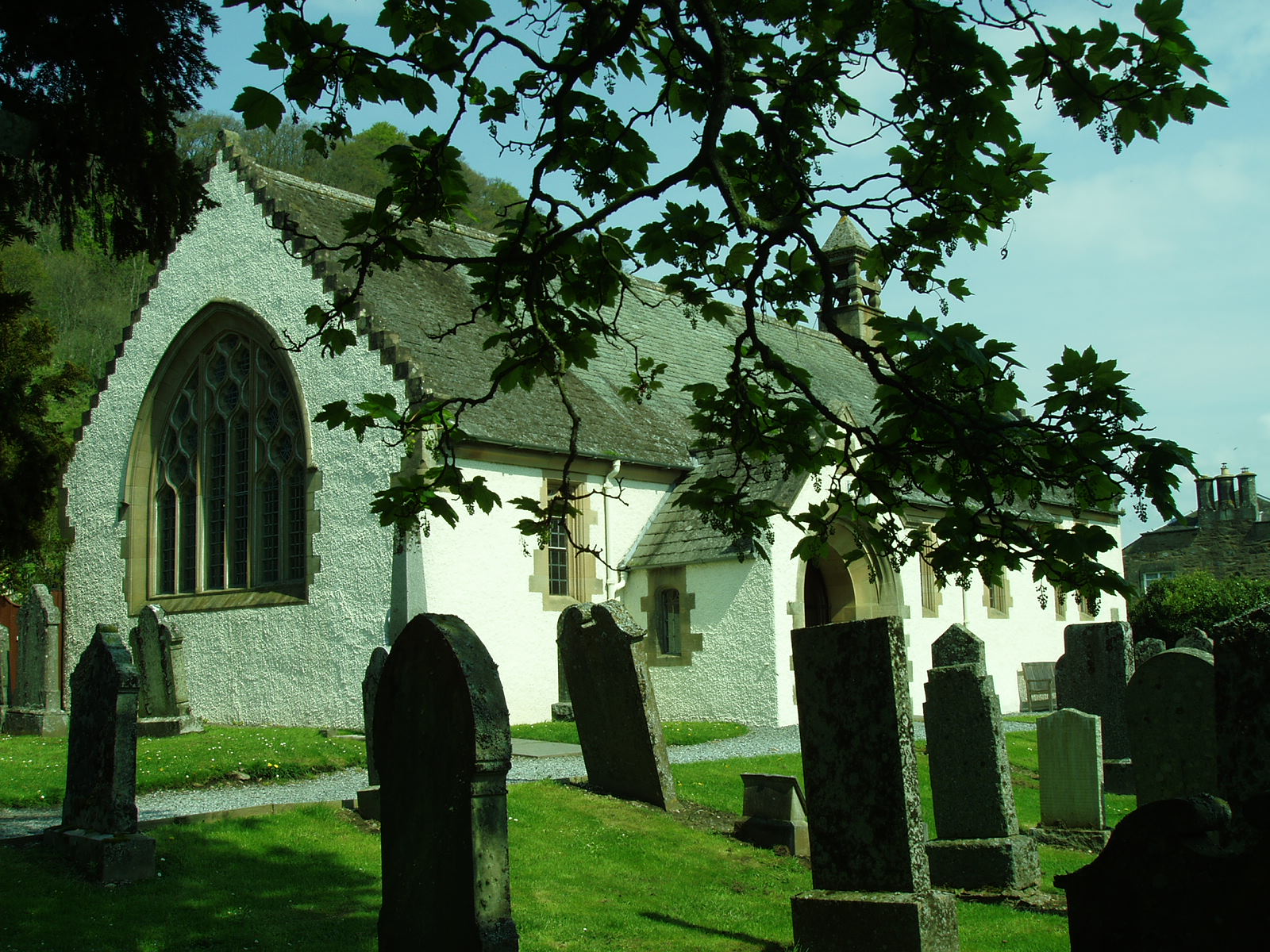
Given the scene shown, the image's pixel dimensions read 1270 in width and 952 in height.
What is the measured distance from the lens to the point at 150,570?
21.5m

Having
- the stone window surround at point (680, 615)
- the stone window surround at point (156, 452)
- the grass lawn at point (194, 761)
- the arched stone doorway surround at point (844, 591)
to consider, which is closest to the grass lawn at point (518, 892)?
the grass lawn at point (194, 761)

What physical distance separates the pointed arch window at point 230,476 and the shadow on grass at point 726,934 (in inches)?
494

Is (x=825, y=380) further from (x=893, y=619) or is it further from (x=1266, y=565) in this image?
(x=1266, y=565)

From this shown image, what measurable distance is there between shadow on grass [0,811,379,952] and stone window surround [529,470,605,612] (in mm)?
9372

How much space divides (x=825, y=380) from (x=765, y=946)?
2296 cm

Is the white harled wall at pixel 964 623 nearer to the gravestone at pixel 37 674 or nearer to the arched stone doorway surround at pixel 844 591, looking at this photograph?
the arched stone doorway surround at pixel 844 591

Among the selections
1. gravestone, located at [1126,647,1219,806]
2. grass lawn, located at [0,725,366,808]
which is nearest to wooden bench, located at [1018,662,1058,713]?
grass lawn, located at [0,725,366,808]

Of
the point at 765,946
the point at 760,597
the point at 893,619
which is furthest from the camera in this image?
the point at 760,597

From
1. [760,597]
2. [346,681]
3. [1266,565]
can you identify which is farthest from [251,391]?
[1266,565]

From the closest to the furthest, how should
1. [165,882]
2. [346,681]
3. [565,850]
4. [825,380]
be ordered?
[165,882]
[565,850]
[346,681]
[825,380]

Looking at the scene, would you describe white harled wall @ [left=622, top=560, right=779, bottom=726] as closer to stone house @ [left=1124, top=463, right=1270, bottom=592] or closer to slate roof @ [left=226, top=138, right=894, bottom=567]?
slate roof @ [left=226, top=138, right=894, bottom=567]

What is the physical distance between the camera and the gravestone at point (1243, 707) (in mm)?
3357

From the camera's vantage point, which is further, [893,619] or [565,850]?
[565,850]

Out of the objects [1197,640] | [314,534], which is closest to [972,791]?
[1197,640]
